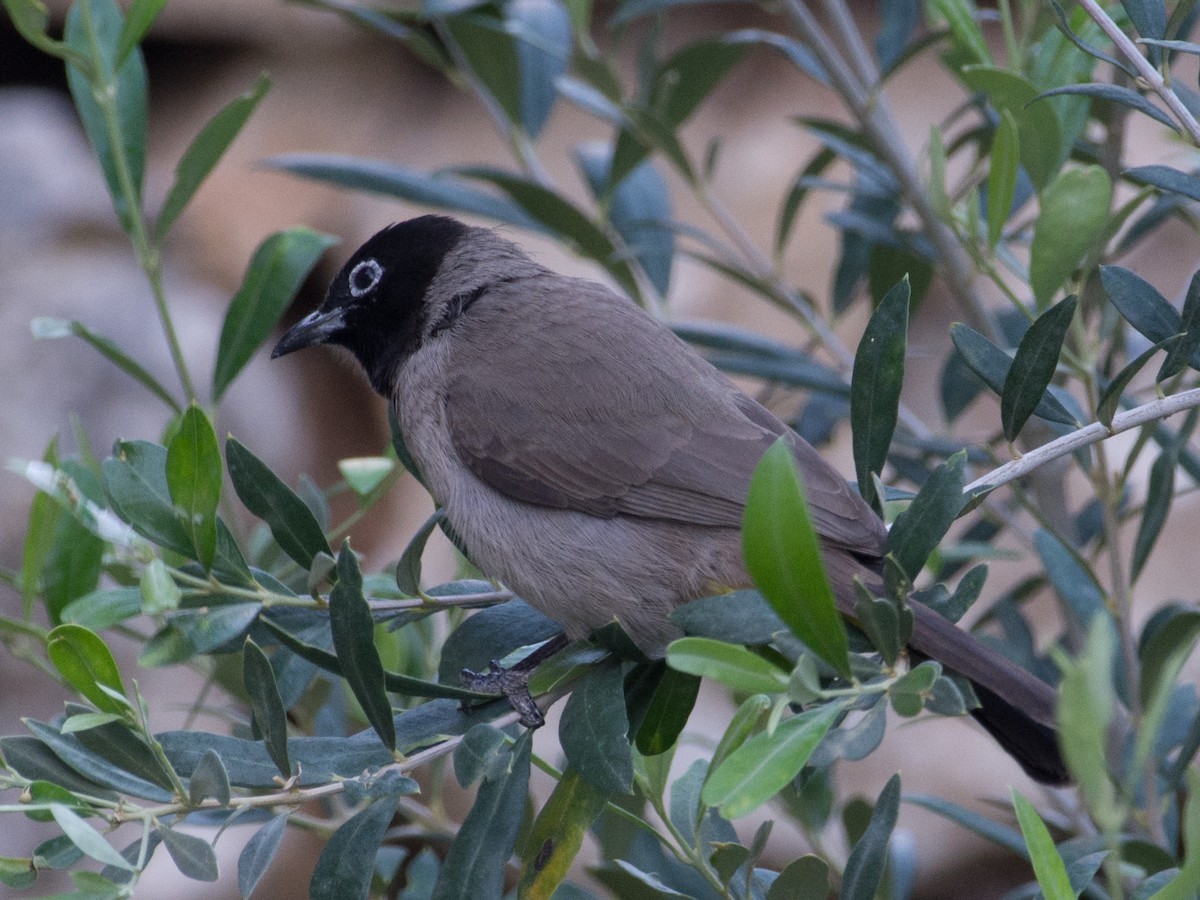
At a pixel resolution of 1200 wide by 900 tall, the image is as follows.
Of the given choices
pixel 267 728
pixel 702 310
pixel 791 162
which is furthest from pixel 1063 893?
pixel 791 162

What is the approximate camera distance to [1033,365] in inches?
79.4

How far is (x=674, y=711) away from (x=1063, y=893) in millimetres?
786

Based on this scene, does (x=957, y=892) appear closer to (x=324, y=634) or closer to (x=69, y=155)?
(x=324, y=634)

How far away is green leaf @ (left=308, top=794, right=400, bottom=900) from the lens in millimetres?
1914

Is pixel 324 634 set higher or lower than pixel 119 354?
lower

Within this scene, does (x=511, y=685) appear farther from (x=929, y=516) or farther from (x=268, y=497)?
(x=929, y=516)

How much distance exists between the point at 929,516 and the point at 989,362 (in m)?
0.40

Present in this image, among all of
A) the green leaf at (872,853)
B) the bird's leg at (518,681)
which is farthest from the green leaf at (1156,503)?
the bird's leg at (518,681)

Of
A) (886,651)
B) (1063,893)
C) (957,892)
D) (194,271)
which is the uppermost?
(886,651)

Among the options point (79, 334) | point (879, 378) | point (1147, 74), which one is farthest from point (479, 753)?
point (1147, 74)

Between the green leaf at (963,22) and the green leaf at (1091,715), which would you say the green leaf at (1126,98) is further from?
the green leaf at (1091,715)

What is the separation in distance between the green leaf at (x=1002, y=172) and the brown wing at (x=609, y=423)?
616 mm

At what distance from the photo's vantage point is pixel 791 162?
751 cm

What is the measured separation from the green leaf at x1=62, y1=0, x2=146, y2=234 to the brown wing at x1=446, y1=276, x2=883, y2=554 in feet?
→ 2.80
